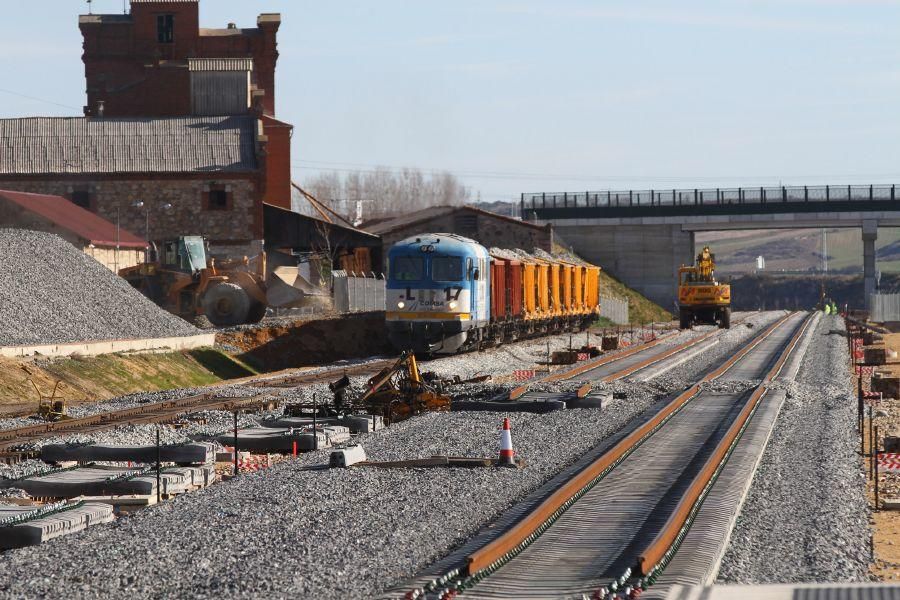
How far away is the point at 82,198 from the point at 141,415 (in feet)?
125

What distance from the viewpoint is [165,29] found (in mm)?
77750

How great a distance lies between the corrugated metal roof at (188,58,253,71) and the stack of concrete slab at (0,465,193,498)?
5362 centimetres

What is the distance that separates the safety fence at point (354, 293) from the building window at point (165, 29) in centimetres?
2691

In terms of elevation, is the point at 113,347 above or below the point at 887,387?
above

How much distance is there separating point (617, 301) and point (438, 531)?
67.7 meters

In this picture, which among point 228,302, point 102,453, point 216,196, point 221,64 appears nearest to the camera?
point 102,453

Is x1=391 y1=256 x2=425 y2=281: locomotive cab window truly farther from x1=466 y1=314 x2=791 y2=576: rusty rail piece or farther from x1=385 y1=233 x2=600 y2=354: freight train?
x1=466 y1=314 x2=791 y2=576: rusty rail piece

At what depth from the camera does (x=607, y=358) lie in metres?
40.5

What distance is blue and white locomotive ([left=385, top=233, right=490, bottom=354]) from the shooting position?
37062 millimetres

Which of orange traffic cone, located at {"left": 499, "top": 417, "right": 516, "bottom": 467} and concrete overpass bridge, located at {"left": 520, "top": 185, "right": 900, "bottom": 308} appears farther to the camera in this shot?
concrete overpass bridge, located at {"left": 520, "top": 185, "right": 900, "bottom": 308}

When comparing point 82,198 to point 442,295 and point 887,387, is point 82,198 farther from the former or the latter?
point 887,387

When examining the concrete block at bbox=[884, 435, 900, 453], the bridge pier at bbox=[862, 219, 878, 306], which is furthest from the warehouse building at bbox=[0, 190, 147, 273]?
the bridge pier at bbox=[862, 219, 878, 306]

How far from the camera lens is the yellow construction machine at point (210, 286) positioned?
4575 cm

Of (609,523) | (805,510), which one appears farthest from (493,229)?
(609,523)
